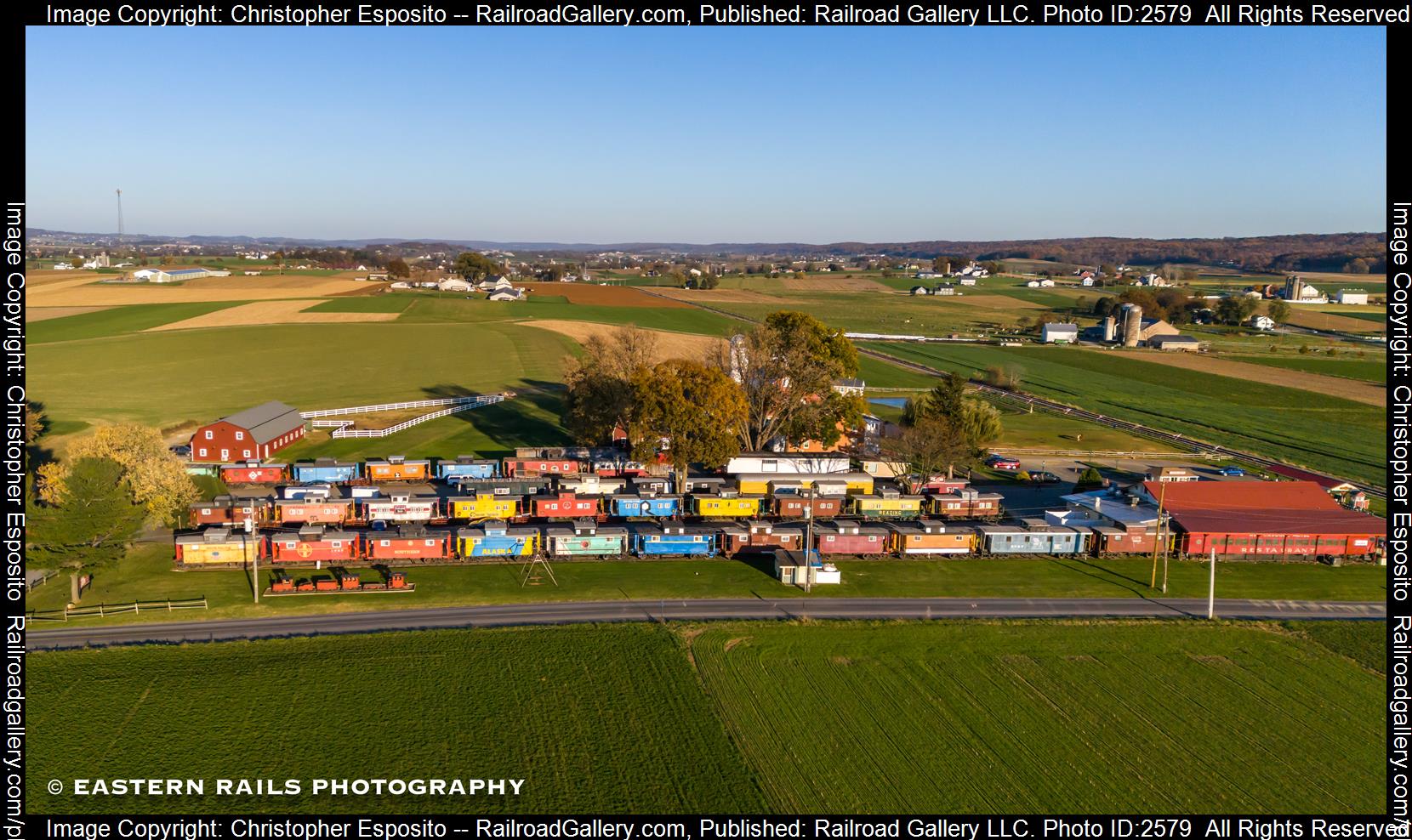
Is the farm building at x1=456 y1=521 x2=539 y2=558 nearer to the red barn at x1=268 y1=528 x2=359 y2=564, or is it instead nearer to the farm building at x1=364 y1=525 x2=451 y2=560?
the farm building at x1=364 y1=525 x2=451 y2=560

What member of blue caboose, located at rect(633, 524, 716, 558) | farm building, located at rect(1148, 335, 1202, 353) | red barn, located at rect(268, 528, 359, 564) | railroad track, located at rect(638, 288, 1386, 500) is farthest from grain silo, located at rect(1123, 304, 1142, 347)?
red barn, located at rect(268, 528, 359, 564)

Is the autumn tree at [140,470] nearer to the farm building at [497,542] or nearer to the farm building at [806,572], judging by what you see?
the farm building at [497,542]

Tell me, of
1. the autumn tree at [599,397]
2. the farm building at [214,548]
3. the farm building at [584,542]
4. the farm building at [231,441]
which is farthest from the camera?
the autumn tree at [599,397]

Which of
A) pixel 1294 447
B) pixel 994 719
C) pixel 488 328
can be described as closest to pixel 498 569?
pixel 994 719

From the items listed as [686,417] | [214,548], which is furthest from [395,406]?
[214,548]

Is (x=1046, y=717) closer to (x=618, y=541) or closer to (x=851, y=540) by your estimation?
(x=851, y=540)

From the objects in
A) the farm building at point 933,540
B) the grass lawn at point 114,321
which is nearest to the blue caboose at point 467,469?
the farm building at point 933,540

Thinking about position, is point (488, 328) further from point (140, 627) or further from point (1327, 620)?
point (1327, 620)
